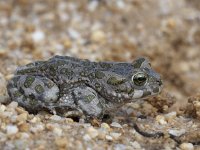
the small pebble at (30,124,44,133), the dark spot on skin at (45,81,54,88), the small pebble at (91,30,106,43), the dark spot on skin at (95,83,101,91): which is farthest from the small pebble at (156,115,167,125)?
the small pebble at (91,30,106,43)

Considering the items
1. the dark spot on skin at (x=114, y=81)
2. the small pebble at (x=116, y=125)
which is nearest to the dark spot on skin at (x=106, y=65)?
the dark spot on skin at (x=114, y=81)

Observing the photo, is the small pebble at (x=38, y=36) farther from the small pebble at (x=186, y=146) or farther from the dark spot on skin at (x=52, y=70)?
the small pebble at (x=186, y=146)

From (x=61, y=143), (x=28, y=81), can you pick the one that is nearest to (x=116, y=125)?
(x=61, y=143)

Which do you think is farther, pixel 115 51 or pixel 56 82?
pixel 115 51

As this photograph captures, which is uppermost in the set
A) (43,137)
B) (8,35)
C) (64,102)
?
(8,35)

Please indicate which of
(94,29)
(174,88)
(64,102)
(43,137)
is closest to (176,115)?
(64,102)

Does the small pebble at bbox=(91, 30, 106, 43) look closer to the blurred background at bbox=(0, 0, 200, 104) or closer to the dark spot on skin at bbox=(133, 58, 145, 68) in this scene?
the blurred background at bbox=(0, 0, 200, 104)

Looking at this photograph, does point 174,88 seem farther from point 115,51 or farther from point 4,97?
point 4,97

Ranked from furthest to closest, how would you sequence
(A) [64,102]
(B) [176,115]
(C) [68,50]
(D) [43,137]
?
(C) [68,50] < (B) [176,115] < (A) [64,102] < (D) [43,137]
